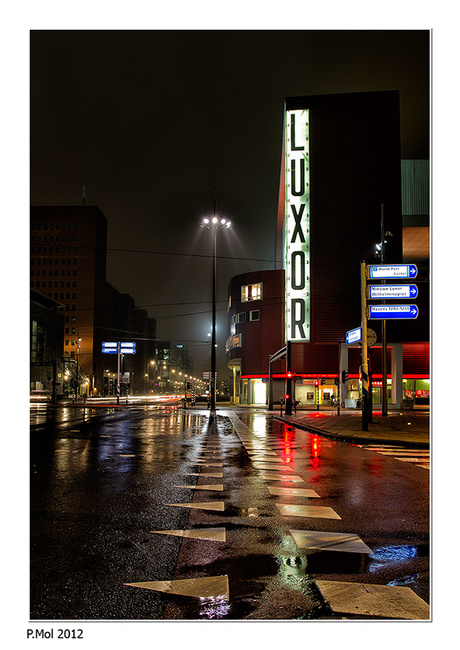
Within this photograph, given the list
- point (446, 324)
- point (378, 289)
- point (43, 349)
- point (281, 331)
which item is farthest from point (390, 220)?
point (43, 349)

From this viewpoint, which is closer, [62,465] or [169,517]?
[169,517]

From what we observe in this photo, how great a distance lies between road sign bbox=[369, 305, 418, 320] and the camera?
57.7ft

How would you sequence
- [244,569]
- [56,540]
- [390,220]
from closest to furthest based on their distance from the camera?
1. [244,569]
2. [56,540]
3. [390,220]

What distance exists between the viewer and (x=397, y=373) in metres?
42.5

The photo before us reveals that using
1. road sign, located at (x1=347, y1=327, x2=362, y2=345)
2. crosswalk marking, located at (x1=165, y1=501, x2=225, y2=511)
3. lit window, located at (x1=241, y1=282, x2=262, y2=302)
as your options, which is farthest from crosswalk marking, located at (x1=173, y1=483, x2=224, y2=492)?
lit window, located at (x1=241, y1=282, x2=262, y2=302)

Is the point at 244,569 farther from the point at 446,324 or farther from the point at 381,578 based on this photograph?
the point at 446,324

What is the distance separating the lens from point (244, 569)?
4223mm

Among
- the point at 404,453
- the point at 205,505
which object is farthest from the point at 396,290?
the point at 205,505

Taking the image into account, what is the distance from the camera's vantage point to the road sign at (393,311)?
17.6 metres

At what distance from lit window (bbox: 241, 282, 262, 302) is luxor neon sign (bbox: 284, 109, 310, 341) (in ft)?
44.8

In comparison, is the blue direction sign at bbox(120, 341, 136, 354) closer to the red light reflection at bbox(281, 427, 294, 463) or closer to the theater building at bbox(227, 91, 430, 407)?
the theater building at bbox(227, 91, 430, 407)

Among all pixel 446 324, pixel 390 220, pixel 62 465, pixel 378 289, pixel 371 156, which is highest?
pixel 371 156
